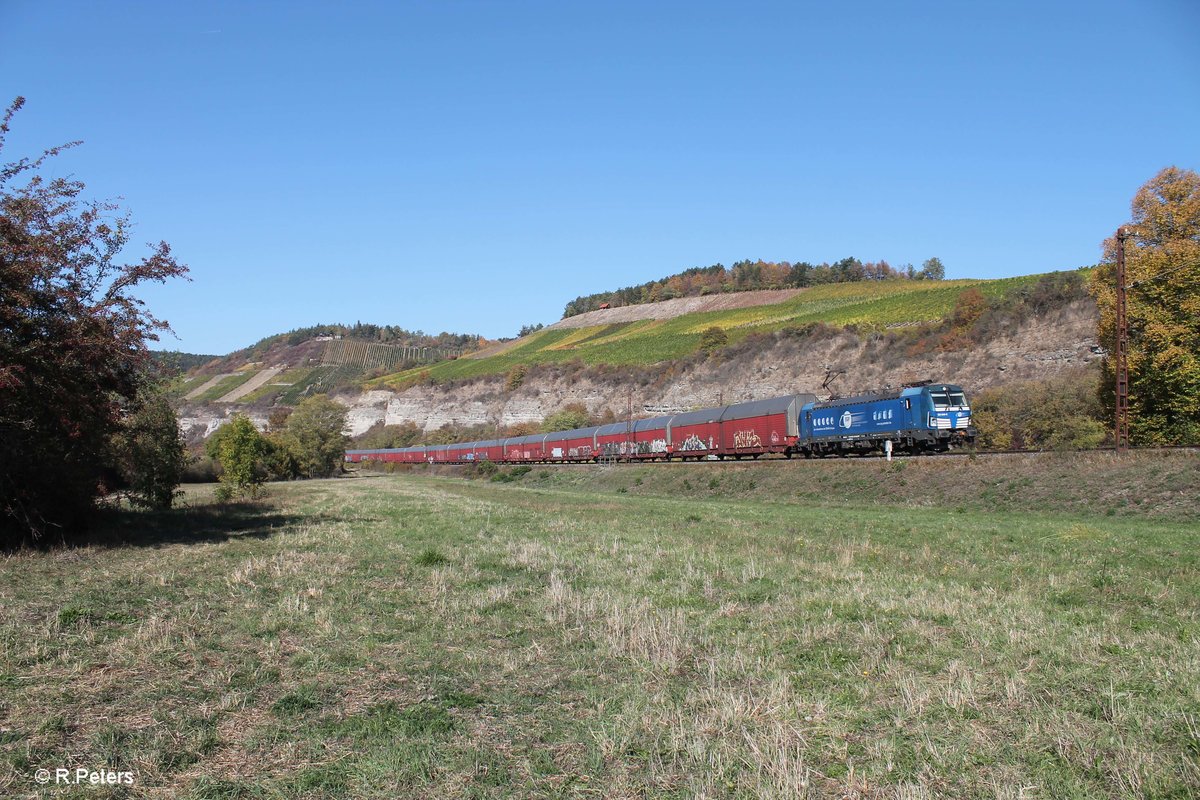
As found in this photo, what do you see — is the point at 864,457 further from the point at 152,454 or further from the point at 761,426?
the point at 152,454

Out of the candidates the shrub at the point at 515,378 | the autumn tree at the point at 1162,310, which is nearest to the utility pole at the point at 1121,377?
the autumn tree at the point at 1162,310

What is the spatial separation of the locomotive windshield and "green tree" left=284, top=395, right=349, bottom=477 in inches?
2445

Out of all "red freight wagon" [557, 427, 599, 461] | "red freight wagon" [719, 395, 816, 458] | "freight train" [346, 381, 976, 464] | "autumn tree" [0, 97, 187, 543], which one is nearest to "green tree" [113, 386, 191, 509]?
"autumn tree" [0, 97, 187, 543]

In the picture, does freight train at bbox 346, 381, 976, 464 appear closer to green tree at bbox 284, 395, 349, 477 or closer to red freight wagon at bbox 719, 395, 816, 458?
red freight wagon at bbox 719, 395, 816, 458

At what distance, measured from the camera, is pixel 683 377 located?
8994 centimetres

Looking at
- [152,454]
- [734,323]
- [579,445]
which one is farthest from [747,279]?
[152,454]

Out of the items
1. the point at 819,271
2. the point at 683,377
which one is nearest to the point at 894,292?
the point at 819,271

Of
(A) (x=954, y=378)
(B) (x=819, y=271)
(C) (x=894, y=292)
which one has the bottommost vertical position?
(A) (x=954, y=378)

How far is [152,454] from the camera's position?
28672 mm

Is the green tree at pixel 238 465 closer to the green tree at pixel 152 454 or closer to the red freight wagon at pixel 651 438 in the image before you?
the green tree at pixel 152 454

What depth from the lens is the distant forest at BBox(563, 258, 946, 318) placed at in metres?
124

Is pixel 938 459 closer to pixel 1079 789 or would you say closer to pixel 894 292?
pixel 1079 789

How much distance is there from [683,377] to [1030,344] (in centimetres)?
4109

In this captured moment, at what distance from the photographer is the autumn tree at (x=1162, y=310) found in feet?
99.3
